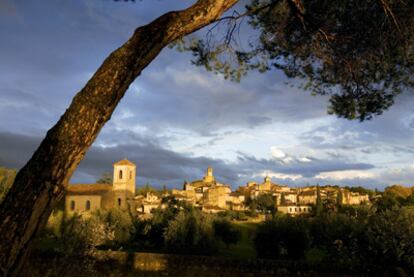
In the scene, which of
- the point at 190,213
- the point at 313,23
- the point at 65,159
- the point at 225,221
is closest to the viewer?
the point at 65,159

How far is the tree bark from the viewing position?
318 cm

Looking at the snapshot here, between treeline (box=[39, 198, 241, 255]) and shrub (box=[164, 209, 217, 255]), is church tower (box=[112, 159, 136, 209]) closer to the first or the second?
treeline (box=[39, 198, 241, 255])

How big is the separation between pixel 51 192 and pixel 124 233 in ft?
79.9

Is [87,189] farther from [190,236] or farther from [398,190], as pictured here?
[398,190]

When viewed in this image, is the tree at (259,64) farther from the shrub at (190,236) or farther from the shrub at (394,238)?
the shrub at (190,236)

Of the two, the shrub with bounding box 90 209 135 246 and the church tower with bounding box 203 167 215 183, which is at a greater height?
the church tower with bounding box 203 167 215 183

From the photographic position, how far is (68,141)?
11.6 feet

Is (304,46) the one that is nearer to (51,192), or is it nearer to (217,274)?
(51,192)

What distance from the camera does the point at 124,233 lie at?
1053 inches

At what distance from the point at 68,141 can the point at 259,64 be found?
685cm

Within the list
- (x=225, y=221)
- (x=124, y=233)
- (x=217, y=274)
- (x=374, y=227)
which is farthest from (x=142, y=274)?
(x=225, y=221)

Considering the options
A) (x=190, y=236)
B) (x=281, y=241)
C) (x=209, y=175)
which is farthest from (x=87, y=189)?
(x=209, y=175)

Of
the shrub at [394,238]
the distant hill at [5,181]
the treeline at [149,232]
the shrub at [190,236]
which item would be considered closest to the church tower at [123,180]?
the distant hill at [5,181]

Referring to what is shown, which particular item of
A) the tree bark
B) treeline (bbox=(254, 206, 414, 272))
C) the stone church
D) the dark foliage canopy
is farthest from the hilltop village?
the tree bark
